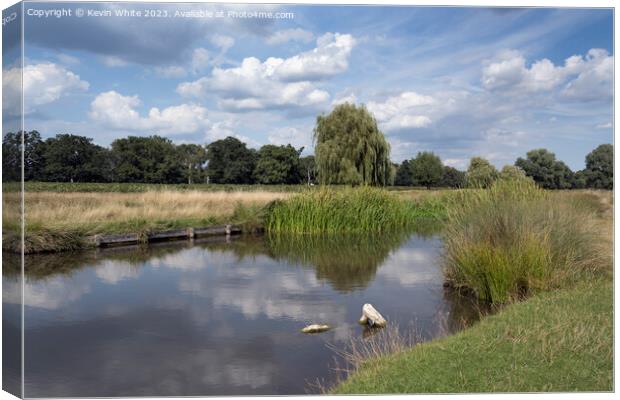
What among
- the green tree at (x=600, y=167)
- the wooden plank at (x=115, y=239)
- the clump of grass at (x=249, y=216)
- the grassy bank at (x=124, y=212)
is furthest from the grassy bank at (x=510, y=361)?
the clump of grass at (x=249, y=216)

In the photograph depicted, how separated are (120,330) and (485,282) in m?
4.16

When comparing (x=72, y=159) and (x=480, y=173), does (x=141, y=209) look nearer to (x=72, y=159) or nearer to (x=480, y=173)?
(x=72, y=159)

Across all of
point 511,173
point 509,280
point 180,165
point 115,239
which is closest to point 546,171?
point 511,173

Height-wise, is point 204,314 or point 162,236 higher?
point 162,236

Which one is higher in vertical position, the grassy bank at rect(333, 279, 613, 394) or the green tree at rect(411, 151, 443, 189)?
the green tree at rect(411, 151, 443, 189)

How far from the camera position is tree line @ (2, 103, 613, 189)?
5254mm

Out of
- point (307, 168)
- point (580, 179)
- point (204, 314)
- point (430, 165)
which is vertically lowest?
point (204, 314)

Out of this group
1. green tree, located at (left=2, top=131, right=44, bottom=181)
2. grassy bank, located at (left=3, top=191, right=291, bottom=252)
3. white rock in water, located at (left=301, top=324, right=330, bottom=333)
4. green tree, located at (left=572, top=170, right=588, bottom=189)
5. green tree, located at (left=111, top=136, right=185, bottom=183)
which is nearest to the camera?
green tree, located at (left=2, top=131, right=44, bottom=181)

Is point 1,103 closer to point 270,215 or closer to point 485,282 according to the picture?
point 485,282

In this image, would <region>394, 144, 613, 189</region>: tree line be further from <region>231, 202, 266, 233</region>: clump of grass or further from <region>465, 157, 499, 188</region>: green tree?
<region>231, 202, 266, 233</region>: clump of grass

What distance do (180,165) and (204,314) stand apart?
7549mm

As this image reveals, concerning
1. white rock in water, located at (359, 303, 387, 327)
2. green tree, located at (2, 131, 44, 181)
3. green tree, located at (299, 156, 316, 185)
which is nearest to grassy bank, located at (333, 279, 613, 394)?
white rock in water, located at (359, 303, 387, 327)

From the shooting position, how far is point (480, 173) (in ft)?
28.3

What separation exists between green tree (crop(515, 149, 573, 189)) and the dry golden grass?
749cm
